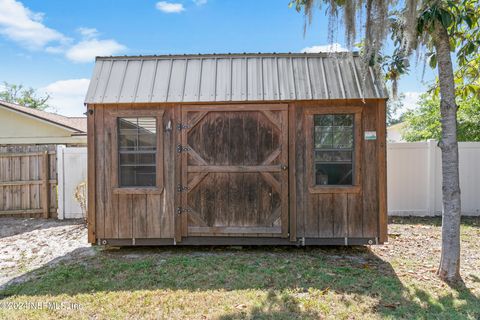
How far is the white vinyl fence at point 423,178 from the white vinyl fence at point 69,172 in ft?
22.6

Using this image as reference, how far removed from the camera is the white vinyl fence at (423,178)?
6.97 metres

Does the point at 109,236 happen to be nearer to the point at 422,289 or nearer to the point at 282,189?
the point at 282,189

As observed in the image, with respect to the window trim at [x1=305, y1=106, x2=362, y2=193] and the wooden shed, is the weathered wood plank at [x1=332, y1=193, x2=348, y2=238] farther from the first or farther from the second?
the window trim at [x1=305, y1=106, x2=362, y2=193]

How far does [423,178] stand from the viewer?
705 centimetres

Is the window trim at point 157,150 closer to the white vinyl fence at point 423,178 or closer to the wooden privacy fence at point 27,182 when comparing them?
the wooden privacy fence at point 27,182

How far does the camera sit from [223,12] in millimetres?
8570

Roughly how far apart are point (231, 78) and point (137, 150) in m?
1.82

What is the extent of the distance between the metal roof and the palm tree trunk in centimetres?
103

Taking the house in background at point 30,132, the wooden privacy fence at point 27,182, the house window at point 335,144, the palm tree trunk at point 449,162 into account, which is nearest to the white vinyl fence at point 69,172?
the wooden privacy fence at point 27,182

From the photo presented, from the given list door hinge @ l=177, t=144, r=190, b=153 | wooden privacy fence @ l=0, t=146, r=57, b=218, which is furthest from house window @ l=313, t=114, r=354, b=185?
wooden privacy fence @ l=0, t=146, r=57, b=218

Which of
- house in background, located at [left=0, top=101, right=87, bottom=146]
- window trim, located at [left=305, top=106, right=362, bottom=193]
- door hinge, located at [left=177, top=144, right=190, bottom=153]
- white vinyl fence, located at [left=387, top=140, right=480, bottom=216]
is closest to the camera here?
window trim, located at [left=305, top=106, right=362, bottom=193]

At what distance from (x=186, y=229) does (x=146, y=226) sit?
2.01 feet

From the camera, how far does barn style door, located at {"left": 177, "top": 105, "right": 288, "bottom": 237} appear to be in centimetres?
468

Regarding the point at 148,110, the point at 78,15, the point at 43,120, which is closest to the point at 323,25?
the point at 148,110
